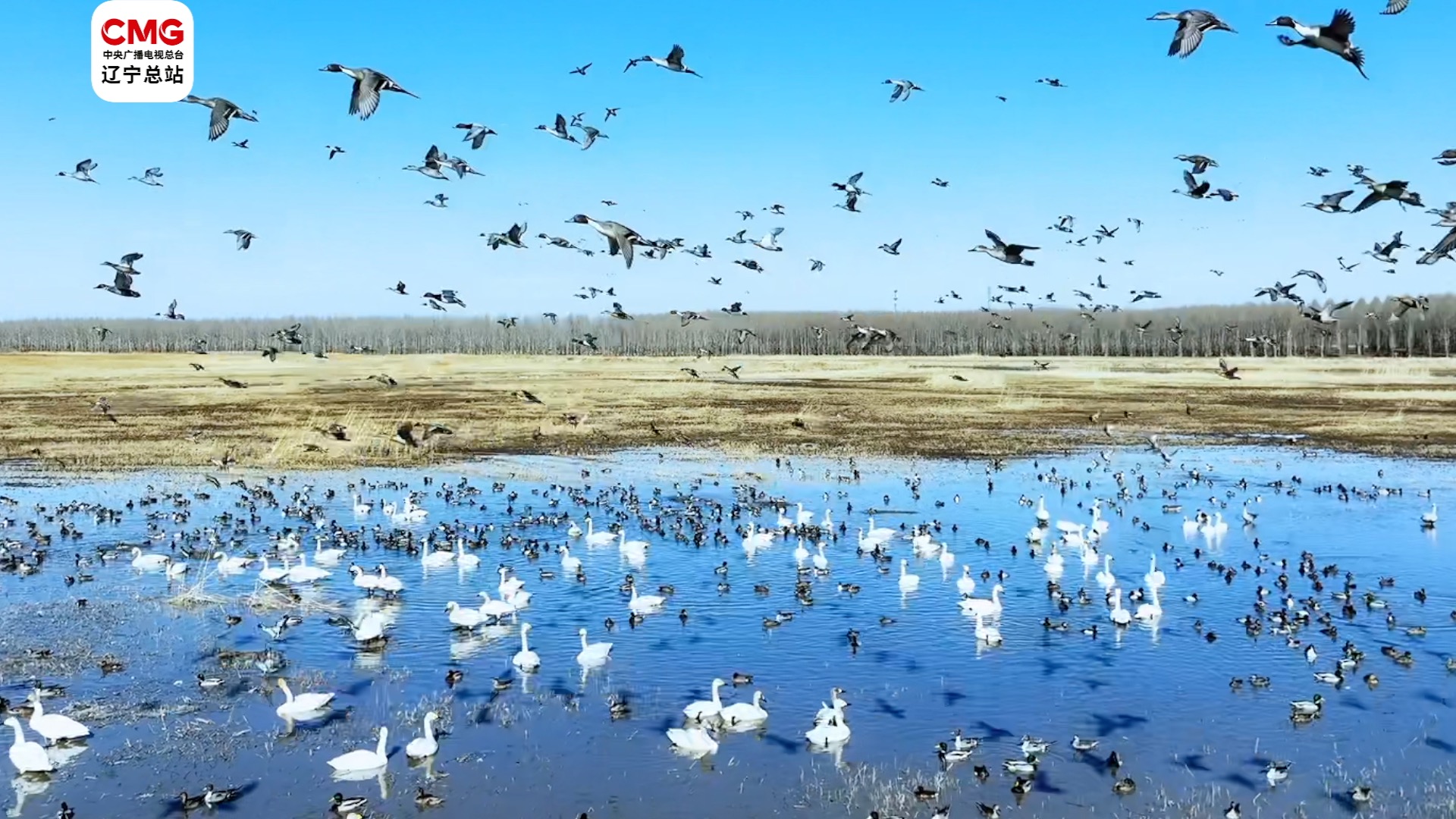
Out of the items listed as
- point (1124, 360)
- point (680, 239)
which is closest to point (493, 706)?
point (680, 239)

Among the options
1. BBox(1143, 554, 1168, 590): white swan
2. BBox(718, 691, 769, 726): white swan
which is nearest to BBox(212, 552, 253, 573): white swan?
BBox(718, 691, 769, 726): white swan

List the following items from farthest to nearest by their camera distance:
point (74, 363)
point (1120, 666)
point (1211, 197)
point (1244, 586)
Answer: point (74, 363)
point (1244, 586)
point (1211, 197)
point (1120, 666)

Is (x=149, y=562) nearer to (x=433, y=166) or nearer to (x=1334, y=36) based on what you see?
(x=433, y=166)

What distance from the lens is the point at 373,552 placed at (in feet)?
74.4

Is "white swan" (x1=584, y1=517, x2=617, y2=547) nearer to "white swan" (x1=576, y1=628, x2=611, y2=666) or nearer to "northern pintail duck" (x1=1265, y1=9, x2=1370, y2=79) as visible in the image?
"white swan" (x1=576, y1=628, x2=611, y2=666)

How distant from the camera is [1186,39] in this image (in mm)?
11484

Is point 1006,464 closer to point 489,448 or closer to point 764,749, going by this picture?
point 489,448

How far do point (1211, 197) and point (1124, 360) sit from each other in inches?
3761

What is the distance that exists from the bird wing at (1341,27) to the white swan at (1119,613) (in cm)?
914

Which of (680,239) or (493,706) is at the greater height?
(680,239)

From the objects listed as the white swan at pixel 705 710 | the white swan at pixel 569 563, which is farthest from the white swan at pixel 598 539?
the white swan at pixel 705 710

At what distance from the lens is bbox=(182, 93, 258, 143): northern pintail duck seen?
14555 millimetres

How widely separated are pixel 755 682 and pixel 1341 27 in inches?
368

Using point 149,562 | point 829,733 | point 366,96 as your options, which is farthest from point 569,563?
point 366,96
